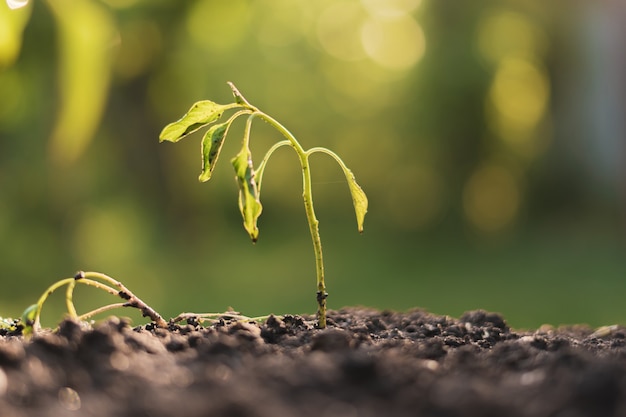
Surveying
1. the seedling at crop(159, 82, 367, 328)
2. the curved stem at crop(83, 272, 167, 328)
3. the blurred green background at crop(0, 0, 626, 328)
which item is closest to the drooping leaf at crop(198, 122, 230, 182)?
the seedling at crop(159, 82, 367, 328)

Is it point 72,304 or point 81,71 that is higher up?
point 81,71

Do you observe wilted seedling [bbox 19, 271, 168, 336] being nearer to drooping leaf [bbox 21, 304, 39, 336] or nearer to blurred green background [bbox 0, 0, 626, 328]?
drooping leaf [bbox 21, 304, 39, 336]

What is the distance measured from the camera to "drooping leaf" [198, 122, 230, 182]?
3.70ft

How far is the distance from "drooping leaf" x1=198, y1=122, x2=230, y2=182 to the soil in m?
Result: 0.27

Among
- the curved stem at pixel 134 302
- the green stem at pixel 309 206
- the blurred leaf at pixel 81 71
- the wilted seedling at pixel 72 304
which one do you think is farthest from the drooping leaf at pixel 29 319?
the blurred leaf at pixel 81 71

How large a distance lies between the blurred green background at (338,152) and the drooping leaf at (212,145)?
3168mm

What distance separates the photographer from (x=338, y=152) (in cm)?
629

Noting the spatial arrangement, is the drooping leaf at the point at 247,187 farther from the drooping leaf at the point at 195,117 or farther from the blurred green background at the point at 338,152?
the blurred green background at the point at 338,152

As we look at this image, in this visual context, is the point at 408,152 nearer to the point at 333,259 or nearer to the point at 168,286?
the point at 333,259

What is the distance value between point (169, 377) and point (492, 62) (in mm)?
5918

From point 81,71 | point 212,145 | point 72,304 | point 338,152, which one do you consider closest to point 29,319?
point 72,304

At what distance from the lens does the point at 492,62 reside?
6.28 meters

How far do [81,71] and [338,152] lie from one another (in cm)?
230

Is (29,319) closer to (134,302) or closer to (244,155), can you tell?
(134,302)
